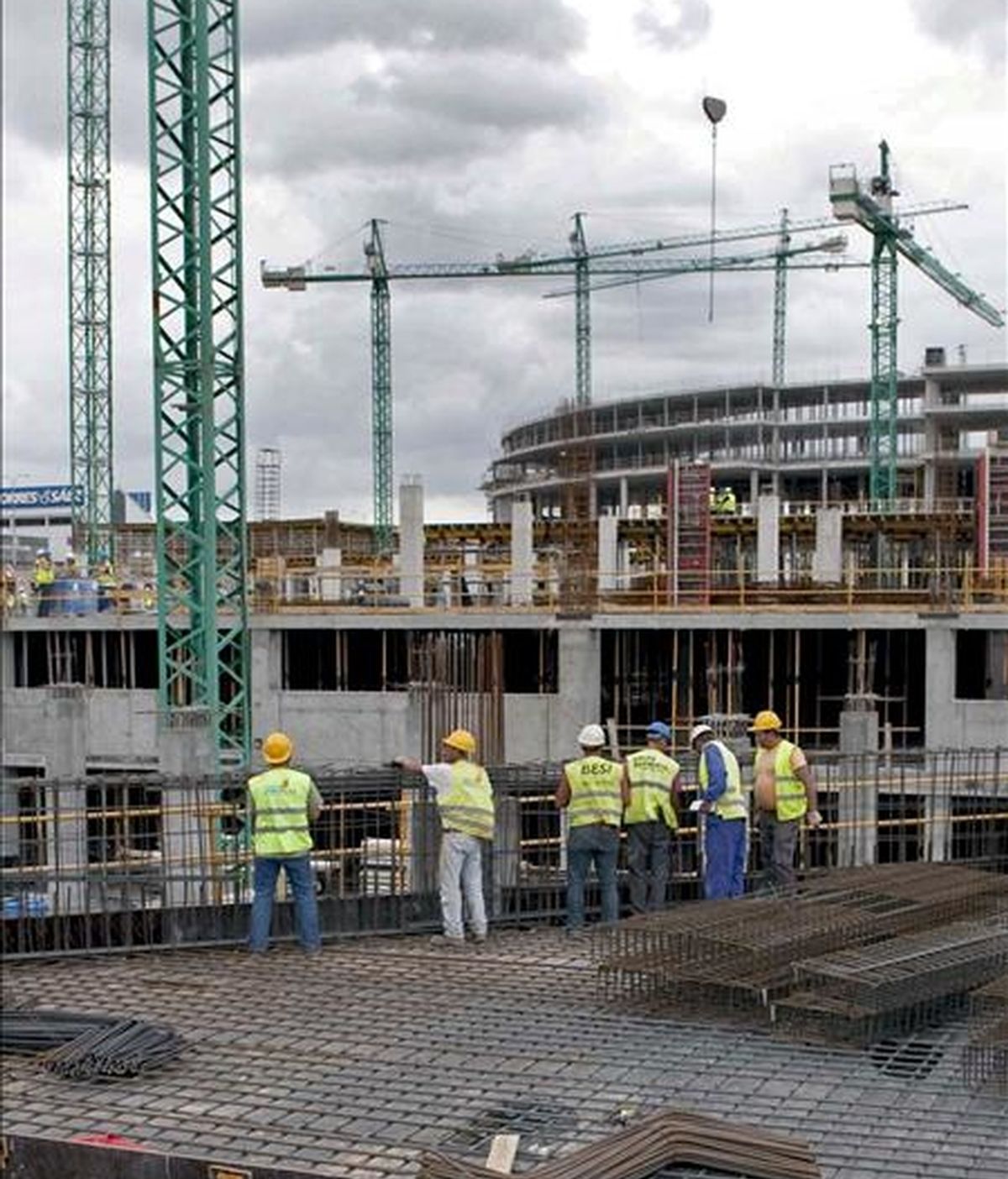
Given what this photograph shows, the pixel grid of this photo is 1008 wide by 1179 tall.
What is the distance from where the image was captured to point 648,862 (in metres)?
9.59

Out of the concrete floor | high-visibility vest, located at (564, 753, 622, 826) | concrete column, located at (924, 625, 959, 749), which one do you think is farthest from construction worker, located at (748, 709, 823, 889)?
concrete column, located at (924, 625, 959, 749)

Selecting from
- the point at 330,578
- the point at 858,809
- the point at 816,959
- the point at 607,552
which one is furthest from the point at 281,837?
the point at 330,578

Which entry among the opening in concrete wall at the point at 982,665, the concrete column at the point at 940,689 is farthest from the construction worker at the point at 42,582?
the opening in concrete wall at the point at 982,665

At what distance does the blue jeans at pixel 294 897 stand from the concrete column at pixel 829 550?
69.9 feet

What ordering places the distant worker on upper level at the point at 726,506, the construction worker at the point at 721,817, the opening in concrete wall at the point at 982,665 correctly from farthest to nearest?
the distant worker on upper level at the point at 726,506
the opening in concrete wall at the point at 982,665
the construction worker at the point at 721,817

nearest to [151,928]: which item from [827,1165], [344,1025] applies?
[344,1025]

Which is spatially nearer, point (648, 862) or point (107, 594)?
point (648, 862)

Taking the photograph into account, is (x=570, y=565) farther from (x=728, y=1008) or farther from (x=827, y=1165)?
(x=827, y=1165)

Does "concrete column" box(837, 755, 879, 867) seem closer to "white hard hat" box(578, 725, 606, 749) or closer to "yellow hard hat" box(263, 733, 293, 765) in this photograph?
"white hard hat" box(578, 725, 606, 749)

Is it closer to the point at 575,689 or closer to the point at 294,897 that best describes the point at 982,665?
the point at 575,689

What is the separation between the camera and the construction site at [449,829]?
5.99m

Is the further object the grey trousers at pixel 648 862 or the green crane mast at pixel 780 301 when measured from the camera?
the green crane mast at pixel 780 301

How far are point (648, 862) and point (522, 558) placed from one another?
20296 millimetres

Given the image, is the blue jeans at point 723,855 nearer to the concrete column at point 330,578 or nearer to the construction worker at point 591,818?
the construction worker at point 591,818
